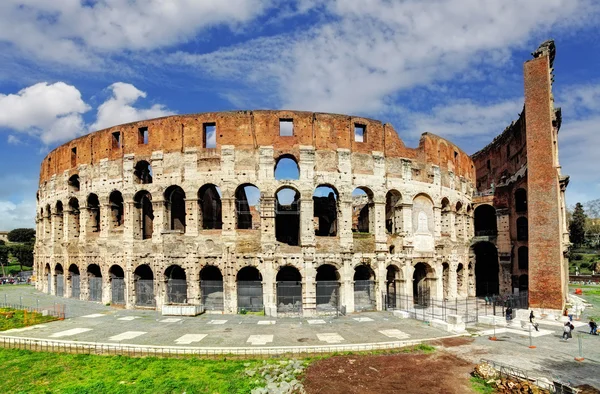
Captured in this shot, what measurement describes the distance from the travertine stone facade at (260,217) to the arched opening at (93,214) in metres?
0.08

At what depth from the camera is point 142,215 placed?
28703mm

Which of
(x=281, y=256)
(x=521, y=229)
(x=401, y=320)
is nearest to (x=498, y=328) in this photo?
(x=401, y=320)

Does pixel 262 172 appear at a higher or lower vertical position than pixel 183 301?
higher

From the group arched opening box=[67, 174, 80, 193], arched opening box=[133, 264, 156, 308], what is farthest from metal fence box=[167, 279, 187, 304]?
arched opening box=[67, 174, 80, 193]

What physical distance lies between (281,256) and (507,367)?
1411 cm

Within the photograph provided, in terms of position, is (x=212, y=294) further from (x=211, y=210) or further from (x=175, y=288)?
(x=211, y=210)

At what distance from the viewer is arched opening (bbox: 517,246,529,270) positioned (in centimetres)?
3203

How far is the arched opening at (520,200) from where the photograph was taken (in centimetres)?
3234

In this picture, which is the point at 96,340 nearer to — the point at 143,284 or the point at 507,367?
the point at 143,284

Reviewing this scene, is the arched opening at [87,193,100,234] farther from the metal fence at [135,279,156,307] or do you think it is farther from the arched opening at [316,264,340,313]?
the arched opening at [316,264,340,313]

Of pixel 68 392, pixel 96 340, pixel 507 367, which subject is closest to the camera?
pixel 68 392

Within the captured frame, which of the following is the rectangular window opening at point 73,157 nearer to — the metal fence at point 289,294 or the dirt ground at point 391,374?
the metal fence at point 289,294

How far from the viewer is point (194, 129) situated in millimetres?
26516

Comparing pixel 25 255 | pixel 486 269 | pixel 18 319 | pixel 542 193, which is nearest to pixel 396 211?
pixel 542 193
